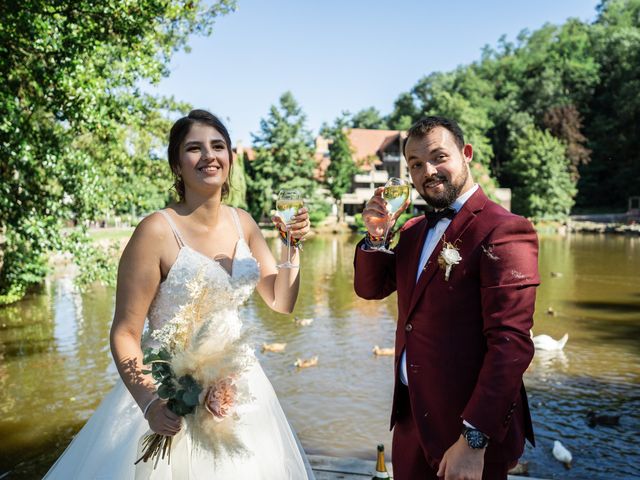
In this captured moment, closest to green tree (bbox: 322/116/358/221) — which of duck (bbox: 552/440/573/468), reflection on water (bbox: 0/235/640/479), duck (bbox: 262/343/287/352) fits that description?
reflection on water (bbox: 0/235/640/479)

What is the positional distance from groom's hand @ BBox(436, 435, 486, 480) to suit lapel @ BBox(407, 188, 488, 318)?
627mm

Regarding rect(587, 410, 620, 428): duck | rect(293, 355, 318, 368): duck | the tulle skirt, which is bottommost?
rect(587, 410, 620, 428): duck

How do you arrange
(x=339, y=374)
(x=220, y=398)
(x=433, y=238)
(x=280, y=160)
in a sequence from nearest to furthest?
1. (x=220, y=398)
2. (x=433, y=238)
3. (x=339, y=374)
4. (x=280, y=160)

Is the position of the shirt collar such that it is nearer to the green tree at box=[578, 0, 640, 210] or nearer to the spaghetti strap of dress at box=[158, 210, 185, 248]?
the spaghetti strap of dress at box=[158, 210, 185, 248]

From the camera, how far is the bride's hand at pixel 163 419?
7.44 feet

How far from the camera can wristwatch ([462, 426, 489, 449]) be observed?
223 cm

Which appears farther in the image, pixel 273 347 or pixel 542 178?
pixel 542 178

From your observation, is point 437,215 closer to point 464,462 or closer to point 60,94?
point 464,462

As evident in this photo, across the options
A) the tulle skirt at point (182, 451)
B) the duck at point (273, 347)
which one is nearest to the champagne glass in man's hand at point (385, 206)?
the tulle skirt at point (182, 451)

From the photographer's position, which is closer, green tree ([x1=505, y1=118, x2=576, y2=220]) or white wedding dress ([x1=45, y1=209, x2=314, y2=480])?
white wedding dress ([x1=45, y1=209, x2=314, y2=480])

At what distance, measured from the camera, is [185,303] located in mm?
2600

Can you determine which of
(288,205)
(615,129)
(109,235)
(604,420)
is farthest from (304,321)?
(615,129)

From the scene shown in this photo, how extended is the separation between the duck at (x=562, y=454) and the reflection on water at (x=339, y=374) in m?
0.12

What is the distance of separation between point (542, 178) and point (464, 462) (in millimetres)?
53202
